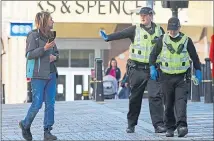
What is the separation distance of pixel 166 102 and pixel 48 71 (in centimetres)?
192

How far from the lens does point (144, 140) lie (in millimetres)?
8641

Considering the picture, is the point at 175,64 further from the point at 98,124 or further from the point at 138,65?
the point at 98,124

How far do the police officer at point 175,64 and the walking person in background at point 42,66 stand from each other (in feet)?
5.09

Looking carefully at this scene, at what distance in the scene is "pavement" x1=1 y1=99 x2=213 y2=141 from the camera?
29.8 ft

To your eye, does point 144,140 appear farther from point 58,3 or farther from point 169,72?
point 58,3

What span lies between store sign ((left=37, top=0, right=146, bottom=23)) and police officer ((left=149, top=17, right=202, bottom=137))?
17.3m

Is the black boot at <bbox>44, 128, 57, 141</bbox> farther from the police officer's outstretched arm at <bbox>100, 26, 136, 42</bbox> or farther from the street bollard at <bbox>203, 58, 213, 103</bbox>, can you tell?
the street bollard at <bbox>203, 58, 213, 103</bbox>

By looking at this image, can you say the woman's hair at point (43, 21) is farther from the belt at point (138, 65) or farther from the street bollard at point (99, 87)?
the street bollard at point (99, 87)

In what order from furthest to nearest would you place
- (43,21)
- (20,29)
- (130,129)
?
1. (20,29)
2. (130,129)
3. (43,21)

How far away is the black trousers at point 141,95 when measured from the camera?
940 centimetres

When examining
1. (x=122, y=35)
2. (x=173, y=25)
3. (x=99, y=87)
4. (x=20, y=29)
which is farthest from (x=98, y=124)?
(x=20, y=29)

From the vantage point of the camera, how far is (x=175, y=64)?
907cm

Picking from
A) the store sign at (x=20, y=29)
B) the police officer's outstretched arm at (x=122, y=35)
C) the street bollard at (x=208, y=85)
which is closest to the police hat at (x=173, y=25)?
the police officer's outstretched arm at (x=122, y=35)

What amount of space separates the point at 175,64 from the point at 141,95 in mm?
800
